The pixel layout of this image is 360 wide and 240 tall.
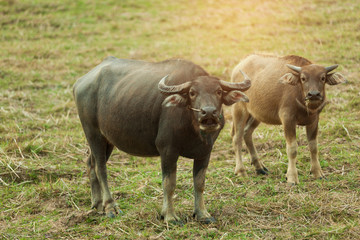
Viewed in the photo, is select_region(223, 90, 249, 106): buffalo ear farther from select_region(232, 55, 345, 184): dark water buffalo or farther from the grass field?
select_region(232, 55, 345, 184): dark water buffalo

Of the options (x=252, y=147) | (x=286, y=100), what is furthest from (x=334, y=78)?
(x=252, y=147)

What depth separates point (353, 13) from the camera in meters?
16.3

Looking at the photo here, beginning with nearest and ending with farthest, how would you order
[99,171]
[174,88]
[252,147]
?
[174,88] < [99,171] < [252,147]

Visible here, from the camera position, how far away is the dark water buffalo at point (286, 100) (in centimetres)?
669

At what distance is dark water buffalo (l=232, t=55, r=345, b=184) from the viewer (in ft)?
22.0

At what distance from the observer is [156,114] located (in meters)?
5.41

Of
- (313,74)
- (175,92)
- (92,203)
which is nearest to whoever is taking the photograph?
(175,92)

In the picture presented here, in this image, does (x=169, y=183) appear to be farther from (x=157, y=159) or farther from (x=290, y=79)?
(x=157, y=159)

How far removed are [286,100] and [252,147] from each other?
1109 millimetres

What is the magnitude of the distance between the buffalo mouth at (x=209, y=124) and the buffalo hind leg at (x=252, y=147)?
9.70 feet

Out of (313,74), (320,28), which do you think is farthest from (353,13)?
(313,74)

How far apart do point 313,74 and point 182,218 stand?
8.86 ft

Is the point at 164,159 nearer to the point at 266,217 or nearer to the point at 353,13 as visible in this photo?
the point at 266,217

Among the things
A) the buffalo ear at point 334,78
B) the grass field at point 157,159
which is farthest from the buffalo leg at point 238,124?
the buffalo ear at point 334,78
